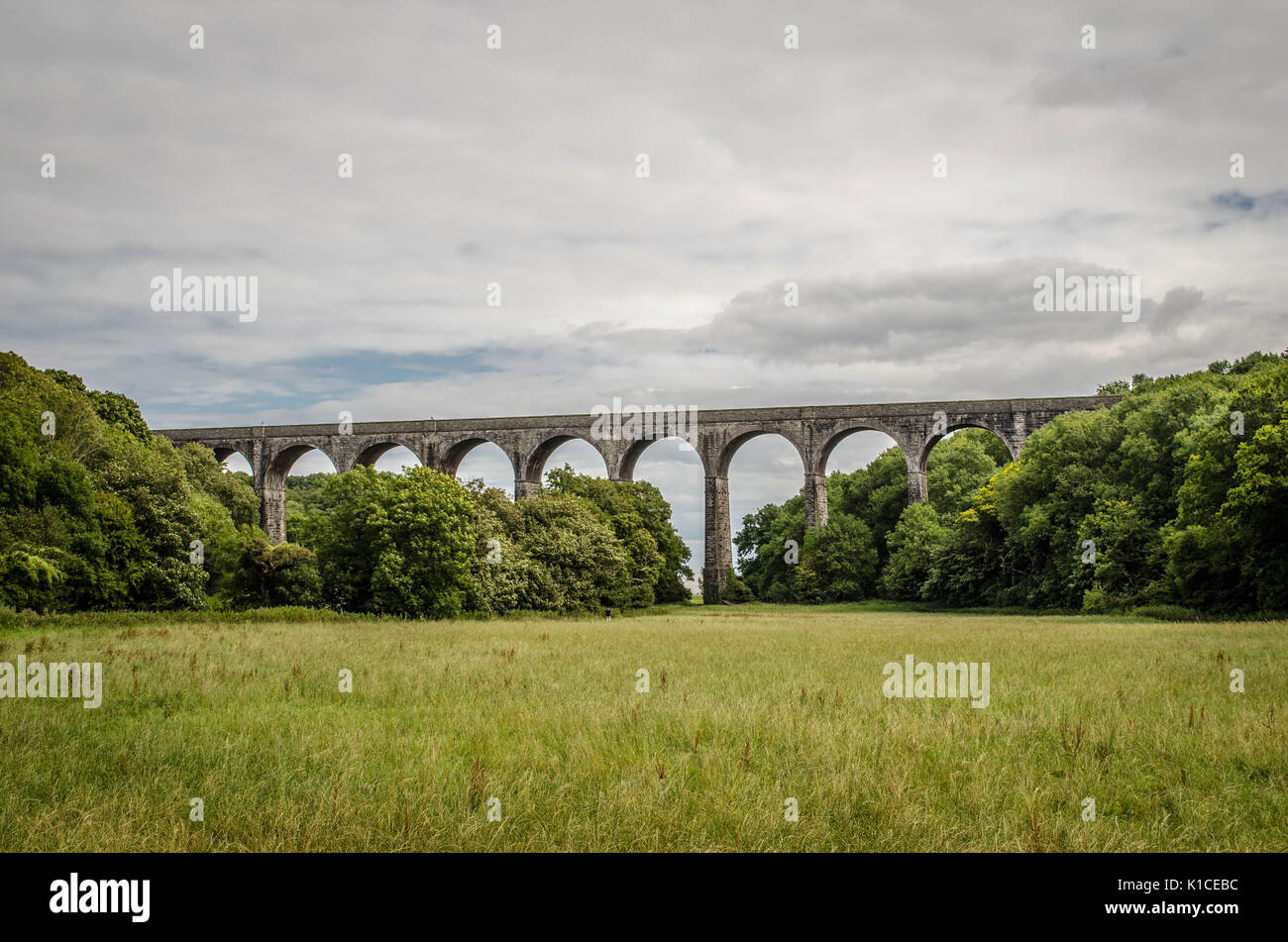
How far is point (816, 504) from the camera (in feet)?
184

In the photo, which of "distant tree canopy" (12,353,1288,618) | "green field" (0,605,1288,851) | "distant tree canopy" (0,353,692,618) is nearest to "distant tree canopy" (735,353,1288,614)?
"distant tree canopy" (12,353,1288,618)

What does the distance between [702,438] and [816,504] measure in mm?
7755

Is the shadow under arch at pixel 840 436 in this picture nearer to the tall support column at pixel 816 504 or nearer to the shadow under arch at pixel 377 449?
the tall support column at pixel 816 504

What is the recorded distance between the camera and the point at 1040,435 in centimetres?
4250

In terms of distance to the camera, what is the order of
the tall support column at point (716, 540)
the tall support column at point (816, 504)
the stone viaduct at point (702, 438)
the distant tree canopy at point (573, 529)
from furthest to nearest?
the tall support column at point (716, 540)
the tall support column at point (816, 504)
the stone viaduct at point (702, 438)
the distant tree canopy at point (573, 529)

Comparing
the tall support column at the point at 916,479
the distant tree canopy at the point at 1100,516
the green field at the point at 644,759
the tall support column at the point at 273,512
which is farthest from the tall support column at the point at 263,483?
the green field at the point at 644,759

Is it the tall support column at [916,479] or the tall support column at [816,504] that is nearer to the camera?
the tall support column at [916,479]

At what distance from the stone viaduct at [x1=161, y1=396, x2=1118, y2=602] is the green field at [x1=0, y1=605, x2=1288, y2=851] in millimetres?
37360

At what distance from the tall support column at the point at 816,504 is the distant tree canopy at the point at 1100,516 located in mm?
956

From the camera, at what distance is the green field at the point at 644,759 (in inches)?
231

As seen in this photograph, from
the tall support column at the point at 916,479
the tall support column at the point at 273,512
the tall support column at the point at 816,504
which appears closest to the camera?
the tall support column at the point at 916,479

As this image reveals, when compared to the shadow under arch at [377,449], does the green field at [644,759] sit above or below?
below

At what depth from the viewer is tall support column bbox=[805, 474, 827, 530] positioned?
2185 inches
